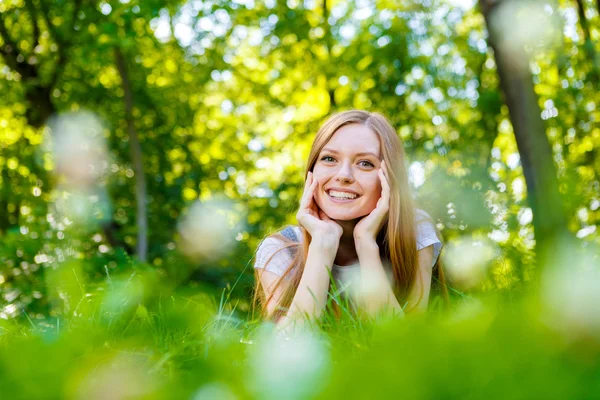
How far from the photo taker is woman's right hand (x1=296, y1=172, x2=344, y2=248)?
9.93ft

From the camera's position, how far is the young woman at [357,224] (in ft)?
10.1

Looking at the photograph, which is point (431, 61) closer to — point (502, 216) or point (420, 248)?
point (502, 216)

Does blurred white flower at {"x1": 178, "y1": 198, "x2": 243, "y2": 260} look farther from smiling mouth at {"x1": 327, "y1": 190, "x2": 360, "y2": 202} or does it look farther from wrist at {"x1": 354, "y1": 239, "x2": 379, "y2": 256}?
wrist at {"x1": 354, "y1": 239, "x2": 379, "y2": 256}

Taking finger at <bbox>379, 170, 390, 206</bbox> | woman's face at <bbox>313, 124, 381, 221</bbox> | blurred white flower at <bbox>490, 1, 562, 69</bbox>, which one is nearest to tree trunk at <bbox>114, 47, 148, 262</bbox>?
woman's face at <bbox>313, 124, 381, 221</bbox>

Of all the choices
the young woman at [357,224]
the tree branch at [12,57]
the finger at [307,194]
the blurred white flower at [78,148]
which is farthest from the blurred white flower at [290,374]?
the tree branch at [12,57]

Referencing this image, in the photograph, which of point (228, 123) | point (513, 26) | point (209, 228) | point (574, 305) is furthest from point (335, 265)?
point (228, 123)

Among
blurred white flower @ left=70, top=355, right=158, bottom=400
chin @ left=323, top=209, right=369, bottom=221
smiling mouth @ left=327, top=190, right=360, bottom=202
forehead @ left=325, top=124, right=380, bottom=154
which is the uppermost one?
forehead @ left=325, top=124, right=380, bottom=154

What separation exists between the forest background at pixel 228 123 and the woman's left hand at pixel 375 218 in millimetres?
1070

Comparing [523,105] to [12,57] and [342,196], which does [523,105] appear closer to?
[342,196]

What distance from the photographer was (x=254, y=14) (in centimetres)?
739

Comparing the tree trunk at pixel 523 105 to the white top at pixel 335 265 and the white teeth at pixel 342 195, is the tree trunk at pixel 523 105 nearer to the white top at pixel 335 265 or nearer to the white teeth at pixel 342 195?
the white top at pixel 335 265

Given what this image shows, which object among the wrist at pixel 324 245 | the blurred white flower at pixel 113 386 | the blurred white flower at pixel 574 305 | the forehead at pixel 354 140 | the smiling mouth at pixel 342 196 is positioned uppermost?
the forehead at pixel 354 140

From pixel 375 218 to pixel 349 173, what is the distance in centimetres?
28

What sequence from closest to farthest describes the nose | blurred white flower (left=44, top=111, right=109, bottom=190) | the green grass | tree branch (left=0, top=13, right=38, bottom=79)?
the green grass → the nose → blurred white flower (left=44, top=111, right=109, bottom=190) → tree branch (left=0, top=13, right=38, bottom=79)
